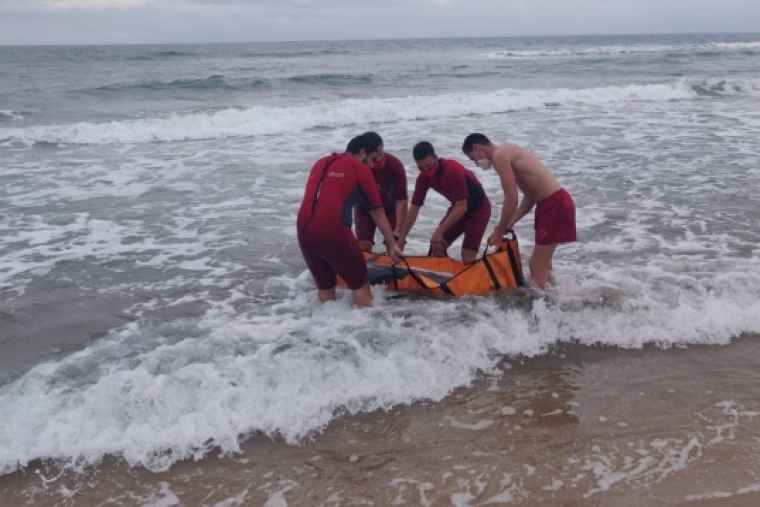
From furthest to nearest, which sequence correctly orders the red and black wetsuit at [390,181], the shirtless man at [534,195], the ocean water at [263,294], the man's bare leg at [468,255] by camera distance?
1. the man's bare leg at [468,255]
2. the red and black wetsuit at [390,181]
3. the shirtless man at [534,195]
4. the ocean water at [263,294]

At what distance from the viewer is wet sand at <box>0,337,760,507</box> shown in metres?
3.51

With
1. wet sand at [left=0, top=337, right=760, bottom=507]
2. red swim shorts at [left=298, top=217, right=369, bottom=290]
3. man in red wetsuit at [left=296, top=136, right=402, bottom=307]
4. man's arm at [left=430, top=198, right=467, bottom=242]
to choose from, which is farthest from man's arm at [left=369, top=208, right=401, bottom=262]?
wet sand at [left=0, top=337, right=760, bottom=507]

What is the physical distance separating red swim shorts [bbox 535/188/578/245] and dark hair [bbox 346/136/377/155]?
5.31 ft

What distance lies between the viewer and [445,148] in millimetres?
14203

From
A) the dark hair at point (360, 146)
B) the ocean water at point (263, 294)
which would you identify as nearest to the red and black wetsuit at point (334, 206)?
the dark hair at point (360, 146)

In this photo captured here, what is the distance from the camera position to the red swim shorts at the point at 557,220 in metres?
5.86

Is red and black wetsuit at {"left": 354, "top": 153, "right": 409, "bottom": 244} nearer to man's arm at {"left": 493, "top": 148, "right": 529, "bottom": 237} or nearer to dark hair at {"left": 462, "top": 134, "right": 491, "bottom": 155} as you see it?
dark hair at {"left": 462, "top": 134, "right": 491, "bottom": 155}

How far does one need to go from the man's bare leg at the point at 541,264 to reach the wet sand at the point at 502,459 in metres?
1.54

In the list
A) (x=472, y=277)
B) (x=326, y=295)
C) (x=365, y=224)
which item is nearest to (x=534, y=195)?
(x=472, y=277)

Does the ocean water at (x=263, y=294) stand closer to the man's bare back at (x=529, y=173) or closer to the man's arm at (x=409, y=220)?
the man's arm at (x=409, y=220)

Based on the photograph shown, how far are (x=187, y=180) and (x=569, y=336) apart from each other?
7.93 meters

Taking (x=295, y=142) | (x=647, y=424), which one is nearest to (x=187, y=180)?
(x=295, y=142)

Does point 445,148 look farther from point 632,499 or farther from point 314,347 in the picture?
point 632,499

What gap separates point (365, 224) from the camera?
6.83 metres
